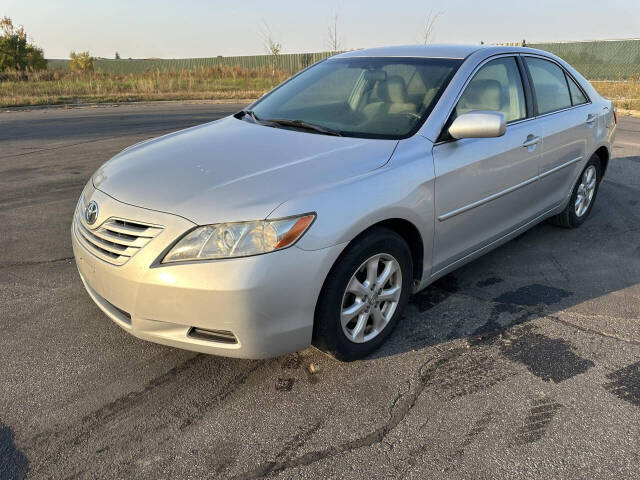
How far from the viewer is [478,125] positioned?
3.05 m

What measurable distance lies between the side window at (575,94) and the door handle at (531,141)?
3.47 ft

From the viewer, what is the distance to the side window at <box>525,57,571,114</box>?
4168 mm

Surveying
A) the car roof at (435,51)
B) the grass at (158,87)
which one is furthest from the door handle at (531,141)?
the grass at (158,87)

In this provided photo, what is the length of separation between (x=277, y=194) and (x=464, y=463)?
1410mm

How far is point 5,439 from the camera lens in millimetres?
2309

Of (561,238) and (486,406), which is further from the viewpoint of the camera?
(561,238)

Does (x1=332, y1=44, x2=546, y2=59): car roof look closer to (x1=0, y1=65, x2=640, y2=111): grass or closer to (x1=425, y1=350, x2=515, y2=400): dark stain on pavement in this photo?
(x1=425, y1=350, x2=515, y2=400): dark stain on pavement

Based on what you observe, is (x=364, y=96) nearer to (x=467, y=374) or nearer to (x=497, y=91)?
(x=497, y=91)

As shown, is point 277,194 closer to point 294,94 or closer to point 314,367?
point 314,367

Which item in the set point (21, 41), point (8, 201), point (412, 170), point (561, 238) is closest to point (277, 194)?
point (412, 170)

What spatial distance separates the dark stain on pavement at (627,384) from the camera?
2613 millimetres

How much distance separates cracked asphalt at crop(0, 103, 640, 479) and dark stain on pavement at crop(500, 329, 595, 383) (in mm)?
11

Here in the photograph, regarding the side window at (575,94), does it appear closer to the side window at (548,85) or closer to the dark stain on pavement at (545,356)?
the side window at (548,85)

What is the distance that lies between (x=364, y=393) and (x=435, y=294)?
4.24 feet
